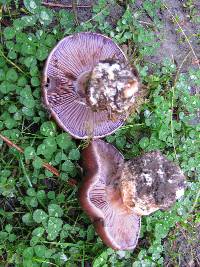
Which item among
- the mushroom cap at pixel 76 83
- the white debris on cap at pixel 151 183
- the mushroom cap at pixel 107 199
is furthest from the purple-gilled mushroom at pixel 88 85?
the white debris on cap at pixel 151 183

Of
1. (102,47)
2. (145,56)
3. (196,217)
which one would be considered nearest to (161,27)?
(145,56)

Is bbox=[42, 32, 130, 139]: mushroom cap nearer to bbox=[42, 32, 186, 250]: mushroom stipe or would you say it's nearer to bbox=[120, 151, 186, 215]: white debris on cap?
bbox=[42, 32, 186, 250]: mushroom stipe

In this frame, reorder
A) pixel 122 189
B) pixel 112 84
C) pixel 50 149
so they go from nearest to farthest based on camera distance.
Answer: pixel 112 84 → pixel 122 189 → pixel 50 149

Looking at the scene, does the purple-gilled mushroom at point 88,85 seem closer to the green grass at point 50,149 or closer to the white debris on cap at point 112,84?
the white debris on cap at point 112,84

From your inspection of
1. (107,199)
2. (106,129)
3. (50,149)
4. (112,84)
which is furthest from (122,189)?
(112,84)

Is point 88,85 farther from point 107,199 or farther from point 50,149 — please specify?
point 107,199

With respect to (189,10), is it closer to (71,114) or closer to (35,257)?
(71,114)
